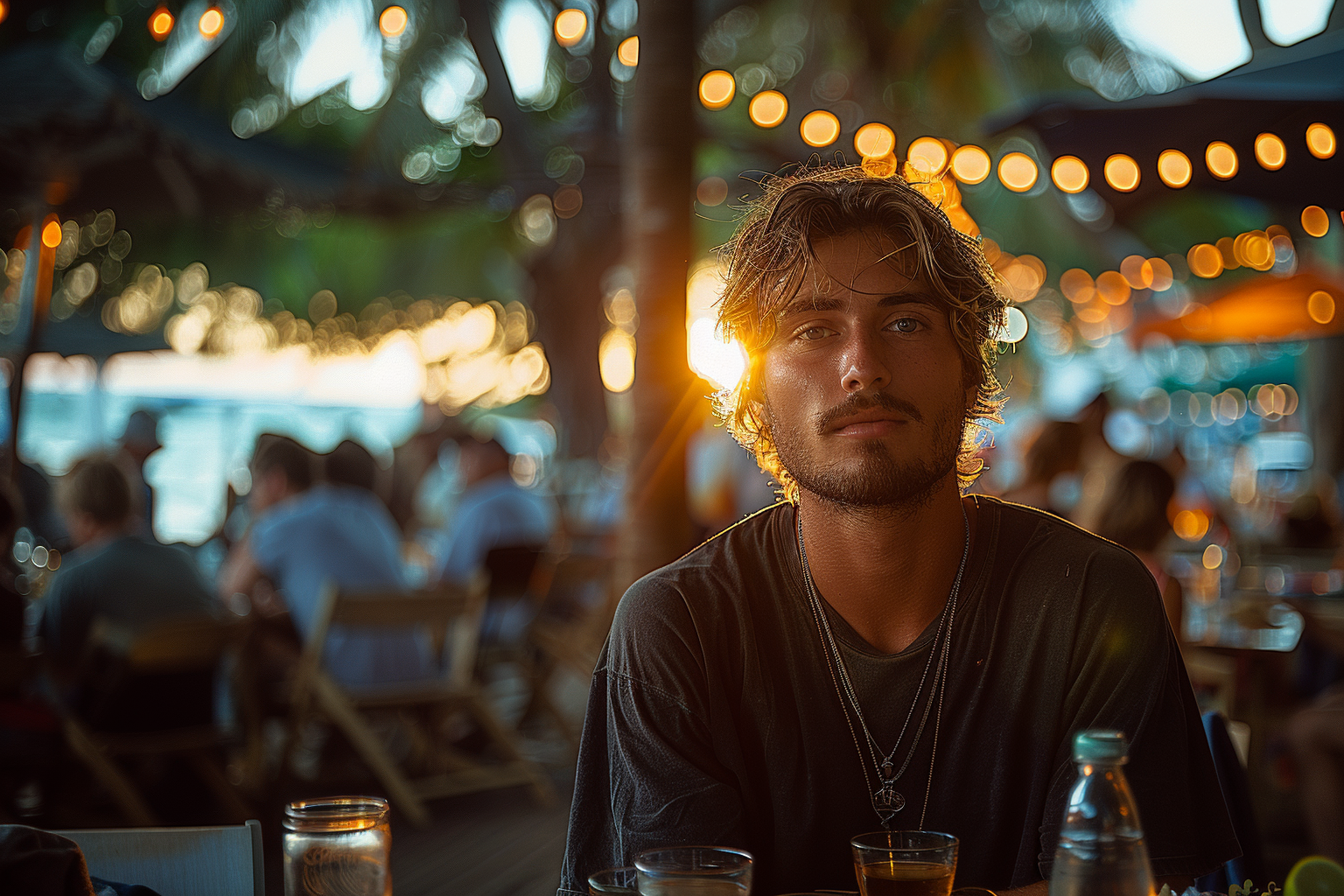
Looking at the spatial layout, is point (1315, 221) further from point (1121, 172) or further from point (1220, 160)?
point (1121, 172)

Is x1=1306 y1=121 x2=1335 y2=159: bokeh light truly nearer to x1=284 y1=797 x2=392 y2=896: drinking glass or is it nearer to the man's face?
the man's face

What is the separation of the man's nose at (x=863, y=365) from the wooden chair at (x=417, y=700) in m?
3.44

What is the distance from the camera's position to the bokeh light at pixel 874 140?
6312 millimetres

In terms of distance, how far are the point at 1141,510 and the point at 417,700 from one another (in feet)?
10.4

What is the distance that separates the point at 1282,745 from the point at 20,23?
7360mm

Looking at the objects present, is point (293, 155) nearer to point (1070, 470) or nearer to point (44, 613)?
point (44, 613)

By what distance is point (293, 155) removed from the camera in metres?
6.61

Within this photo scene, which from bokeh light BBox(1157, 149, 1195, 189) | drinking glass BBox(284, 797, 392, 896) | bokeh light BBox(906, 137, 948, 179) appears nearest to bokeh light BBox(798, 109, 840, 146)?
bokeh light BBox(906, 137, 948, 179)

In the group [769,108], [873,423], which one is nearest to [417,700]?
[769,108]

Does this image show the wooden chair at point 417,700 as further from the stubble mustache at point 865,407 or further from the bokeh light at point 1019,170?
the bokeh light at point 1019,170

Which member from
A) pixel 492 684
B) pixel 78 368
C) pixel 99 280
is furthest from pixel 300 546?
pixel 99 280

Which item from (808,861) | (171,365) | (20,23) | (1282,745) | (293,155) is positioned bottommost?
(1282,745)

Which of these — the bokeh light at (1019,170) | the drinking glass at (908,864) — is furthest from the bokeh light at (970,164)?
the drinking glass at (908,864)

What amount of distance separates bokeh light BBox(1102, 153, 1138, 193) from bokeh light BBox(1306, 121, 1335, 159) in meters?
0.76
